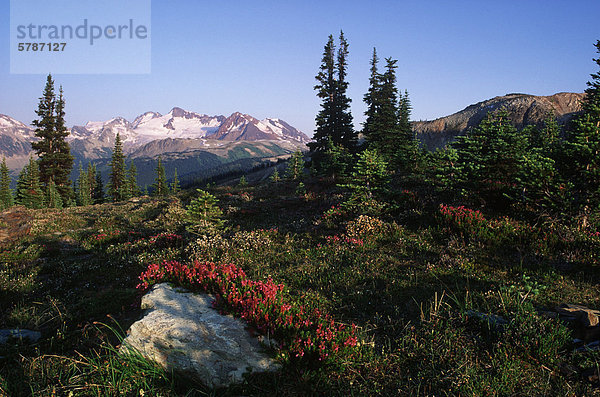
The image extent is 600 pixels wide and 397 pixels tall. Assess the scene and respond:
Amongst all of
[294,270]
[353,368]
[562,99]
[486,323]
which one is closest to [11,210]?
[294,270]

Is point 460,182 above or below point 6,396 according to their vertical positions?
above

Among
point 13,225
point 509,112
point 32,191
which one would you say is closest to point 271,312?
point 13,225

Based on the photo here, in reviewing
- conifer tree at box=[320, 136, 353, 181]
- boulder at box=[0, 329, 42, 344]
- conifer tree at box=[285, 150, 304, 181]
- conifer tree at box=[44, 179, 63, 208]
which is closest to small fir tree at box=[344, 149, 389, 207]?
boulder at box=[0, 329, 42, 344]

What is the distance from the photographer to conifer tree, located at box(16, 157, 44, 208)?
152 ft

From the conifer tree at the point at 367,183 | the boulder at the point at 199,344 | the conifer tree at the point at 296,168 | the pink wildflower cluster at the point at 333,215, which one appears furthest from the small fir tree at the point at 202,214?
the conifer tree at the point at 296,168

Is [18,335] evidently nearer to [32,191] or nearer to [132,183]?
[32,191]

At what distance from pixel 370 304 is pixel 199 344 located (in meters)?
3.69

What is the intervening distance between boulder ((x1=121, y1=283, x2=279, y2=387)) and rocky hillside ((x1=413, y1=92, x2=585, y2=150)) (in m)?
60.1

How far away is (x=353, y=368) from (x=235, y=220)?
1479cm

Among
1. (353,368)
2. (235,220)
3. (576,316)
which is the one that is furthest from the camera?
(235,220)

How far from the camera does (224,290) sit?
5941 millimetres

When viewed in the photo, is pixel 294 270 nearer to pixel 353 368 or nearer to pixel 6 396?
pixel 353 368

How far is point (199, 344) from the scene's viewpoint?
14.7ft

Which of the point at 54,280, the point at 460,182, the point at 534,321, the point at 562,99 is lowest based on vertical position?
the point at 54,280
